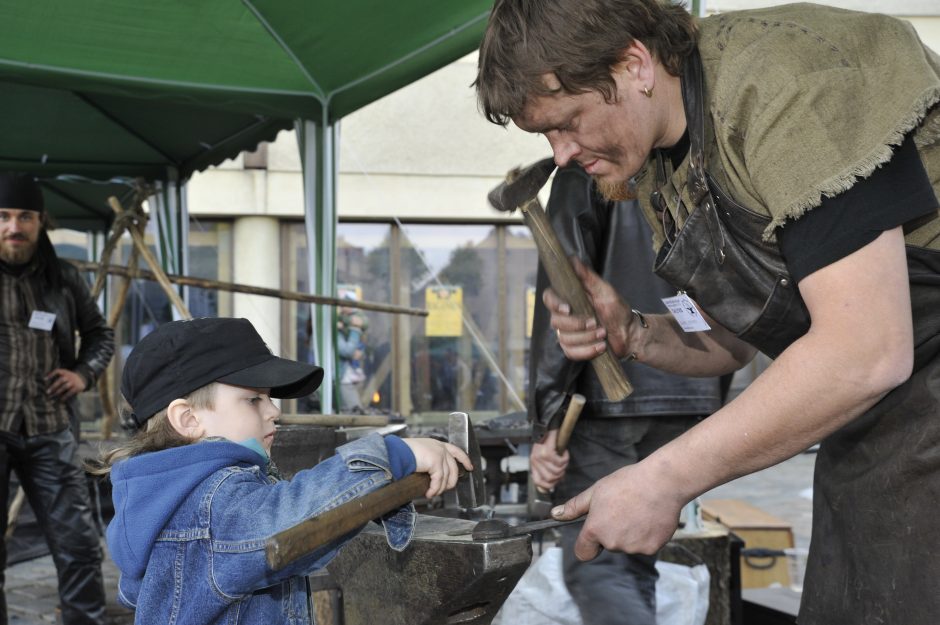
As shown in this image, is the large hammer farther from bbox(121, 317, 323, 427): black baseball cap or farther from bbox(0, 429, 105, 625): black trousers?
bbox(0, 429, 105, 625): black trousers

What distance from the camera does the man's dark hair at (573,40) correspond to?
146 centimetres

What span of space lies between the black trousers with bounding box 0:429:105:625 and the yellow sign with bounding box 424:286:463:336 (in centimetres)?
810

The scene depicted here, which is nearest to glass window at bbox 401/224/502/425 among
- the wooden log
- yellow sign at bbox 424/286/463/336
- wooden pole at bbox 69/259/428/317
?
yellow sign at bbox 424/286/463/336

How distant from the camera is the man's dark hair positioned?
146 cm

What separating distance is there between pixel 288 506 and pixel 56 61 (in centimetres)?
427

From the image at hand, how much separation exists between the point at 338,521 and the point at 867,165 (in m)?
0.91

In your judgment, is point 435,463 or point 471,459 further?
point 471,459

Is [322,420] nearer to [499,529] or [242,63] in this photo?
[499,529]

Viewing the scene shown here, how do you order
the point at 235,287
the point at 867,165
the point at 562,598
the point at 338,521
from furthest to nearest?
the point at 235,287
the point at 562,598
the point at 338,521
the point at 867,165

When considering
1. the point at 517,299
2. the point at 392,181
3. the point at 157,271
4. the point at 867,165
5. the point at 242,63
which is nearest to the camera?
the point at 867,165

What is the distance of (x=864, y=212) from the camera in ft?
4.06

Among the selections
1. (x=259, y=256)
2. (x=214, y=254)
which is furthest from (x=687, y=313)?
(x=214, y=254)

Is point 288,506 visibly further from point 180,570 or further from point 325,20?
point 325,20

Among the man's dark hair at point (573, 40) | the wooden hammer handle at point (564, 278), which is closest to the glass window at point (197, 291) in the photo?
the wooden hammer handle at point (564, 278)
